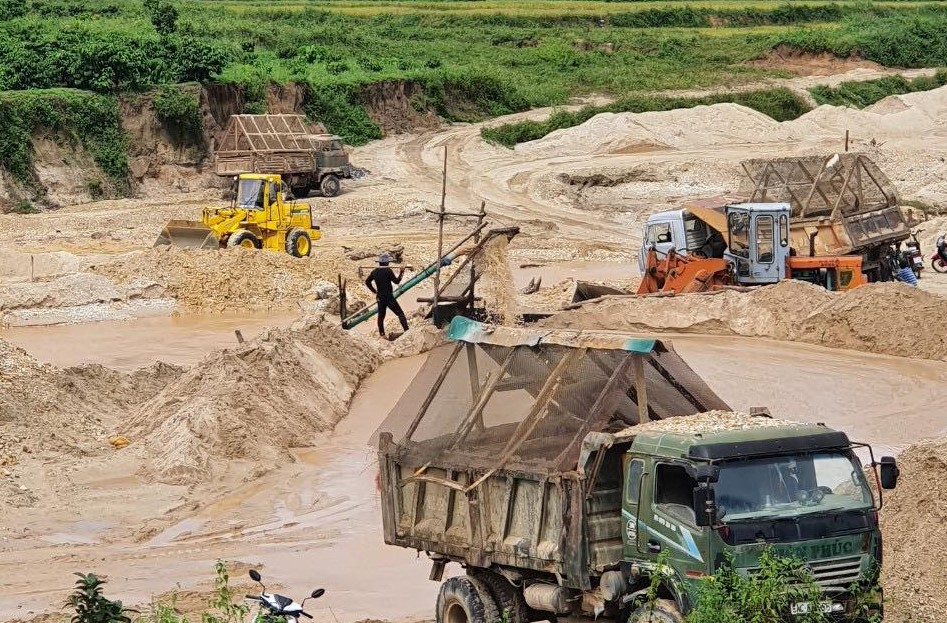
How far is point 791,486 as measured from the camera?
8562mm

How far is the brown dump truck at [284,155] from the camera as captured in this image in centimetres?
4253

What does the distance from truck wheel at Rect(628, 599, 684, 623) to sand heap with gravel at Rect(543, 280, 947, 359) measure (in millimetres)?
14506

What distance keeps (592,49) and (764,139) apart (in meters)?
21.7

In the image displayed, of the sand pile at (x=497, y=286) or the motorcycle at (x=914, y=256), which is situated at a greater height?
the sand pile at (x=497, y=286)

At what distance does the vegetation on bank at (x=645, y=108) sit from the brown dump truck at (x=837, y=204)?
969 inches

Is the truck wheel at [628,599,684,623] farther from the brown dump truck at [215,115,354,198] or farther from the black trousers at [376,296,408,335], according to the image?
the brown dump truck at [215,115,354,198]

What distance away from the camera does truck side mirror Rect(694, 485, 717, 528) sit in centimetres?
823

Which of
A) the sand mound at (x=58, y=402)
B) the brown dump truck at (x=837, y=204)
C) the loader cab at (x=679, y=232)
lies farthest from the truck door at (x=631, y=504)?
the loader cab at (x=679, y=232)

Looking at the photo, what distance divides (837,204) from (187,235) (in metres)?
14.4

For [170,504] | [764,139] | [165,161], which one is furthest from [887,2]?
[170,504]

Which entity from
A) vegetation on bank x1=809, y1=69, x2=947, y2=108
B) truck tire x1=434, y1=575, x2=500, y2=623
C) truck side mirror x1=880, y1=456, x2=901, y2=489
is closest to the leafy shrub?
truck tire x1=434, y1=575, x2=500, y2=623

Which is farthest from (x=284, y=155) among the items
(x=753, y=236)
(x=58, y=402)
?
(x=58, y=402)

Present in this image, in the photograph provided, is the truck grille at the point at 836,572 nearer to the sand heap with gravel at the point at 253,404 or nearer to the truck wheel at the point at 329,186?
the sand heap with gravel at the point at 253,404

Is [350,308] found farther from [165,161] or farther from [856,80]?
[856,80]
